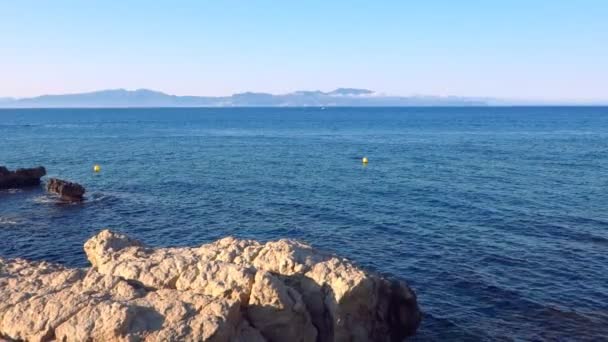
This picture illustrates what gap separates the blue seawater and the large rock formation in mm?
6850

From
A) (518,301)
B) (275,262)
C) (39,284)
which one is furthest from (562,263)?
(39,284)

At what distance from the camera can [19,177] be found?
7181 centimetres

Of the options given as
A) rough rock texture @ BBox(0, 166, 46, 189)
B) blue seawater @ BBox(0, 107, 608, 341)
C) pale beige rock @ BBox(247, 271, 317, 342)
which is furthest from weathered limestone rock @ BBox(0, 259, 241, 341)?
rough rock texture @ BBox(0, 166, 46, 189)

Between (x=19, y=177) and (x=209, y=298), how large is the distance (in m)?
61.2

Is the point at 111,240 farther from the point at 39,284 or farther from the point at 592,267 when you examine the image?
the point at 592,267

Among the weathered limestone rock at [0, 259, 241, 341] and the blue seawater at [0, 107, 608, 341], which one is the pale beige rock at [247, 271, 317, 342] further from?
the blue seawater at [0, 107, 608, 341]

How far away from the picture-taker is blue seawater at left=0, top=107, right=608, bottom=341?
3459 cm

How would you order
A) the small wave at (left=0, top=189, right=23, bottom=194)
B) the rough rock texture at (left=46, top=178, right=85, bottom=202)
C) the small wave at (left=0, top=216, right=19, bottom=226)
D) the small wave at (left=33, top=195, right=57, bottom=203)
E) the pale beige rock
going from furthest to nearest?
the small wave at (left=0, top=189, right=23, bottom=194) → the small wave at (left=33, top=195, right=57, bottom=203) → the rough rock texture at (left=46, top=178, right=85, bottom=202) → the small wave at (left=0, top=216, right=19, bottom=226) → the pale beige rock

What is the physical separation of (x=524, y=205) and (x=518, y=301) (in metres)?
26.9

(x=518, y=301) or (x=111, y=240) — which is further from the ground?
(x=111, y=240)

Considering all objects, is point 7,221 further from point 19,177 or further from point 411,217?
point 411,217

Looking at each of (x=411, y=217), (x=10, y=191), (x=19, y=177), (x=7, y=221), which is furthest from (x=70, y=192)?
(x=411, y=217)

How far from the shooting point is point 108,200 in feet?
209

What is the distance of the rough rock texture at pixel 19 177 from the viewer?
231 feet
